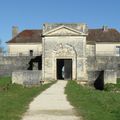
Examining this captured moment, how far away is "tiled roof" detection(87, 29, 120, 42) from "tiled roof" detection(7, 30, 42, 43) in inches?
287

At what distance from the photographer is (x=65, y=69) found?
5066cm

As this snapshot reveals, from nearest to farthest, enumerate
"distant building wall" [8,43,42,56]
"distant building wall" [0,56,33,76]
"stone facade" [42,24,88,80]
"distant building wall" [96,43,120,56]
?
Answer: "stone facade" [42,24,88,80]
"distant building wall" [0,56,33,76]
"distant building wall" [96,43,120,56]
"distant building wall" [8,43,42,56]

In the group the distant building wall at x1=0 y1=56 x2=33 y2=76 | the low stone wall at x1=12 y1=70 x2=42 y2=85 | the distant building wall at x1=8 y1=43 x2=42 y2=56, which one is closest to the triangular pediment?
the low stone wall at x1=12 y1=70 x2=42 y2=85

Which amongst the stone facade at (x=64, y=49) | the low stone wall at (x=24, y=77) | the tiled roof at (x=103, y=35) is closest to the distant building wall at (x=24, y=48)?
the tiled roof at (x=103, y=35)

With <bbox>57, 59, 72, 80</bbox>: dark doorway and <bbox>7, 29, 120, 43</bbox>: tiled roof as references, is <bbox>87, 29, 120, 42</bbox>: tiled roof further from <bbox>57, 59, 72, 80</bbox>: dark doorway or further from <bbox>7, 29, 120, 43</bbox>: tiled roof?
<bbox>57, 59, 72, 80</bbox>: dark doorway

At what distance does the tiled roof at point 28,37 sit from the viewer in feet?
207

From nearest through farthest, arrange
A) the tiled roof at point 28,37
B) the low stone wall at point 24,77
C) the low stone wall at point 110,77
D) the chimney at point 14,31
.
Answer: the low stone wall at point 24,77, the low stone wall at point 110,77, the tiled roof at point 28,37, the chimney at point 14,31

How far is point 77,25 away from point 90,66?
19.6ft

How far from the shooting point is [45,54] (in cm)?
4538

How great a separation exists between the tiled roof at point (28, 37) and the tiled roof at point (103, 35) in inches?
287

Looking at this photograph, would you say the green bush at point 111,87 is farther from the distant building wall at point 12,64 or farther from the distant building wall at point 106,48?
the distant building wall at point 106,48

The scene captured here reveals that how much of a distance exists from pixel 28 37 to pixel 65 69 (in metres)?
14.8

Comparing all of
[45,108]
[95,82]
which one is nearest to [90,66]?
[95,82]

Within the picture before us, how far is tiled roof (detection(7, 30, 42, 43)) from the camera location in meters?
63.0
